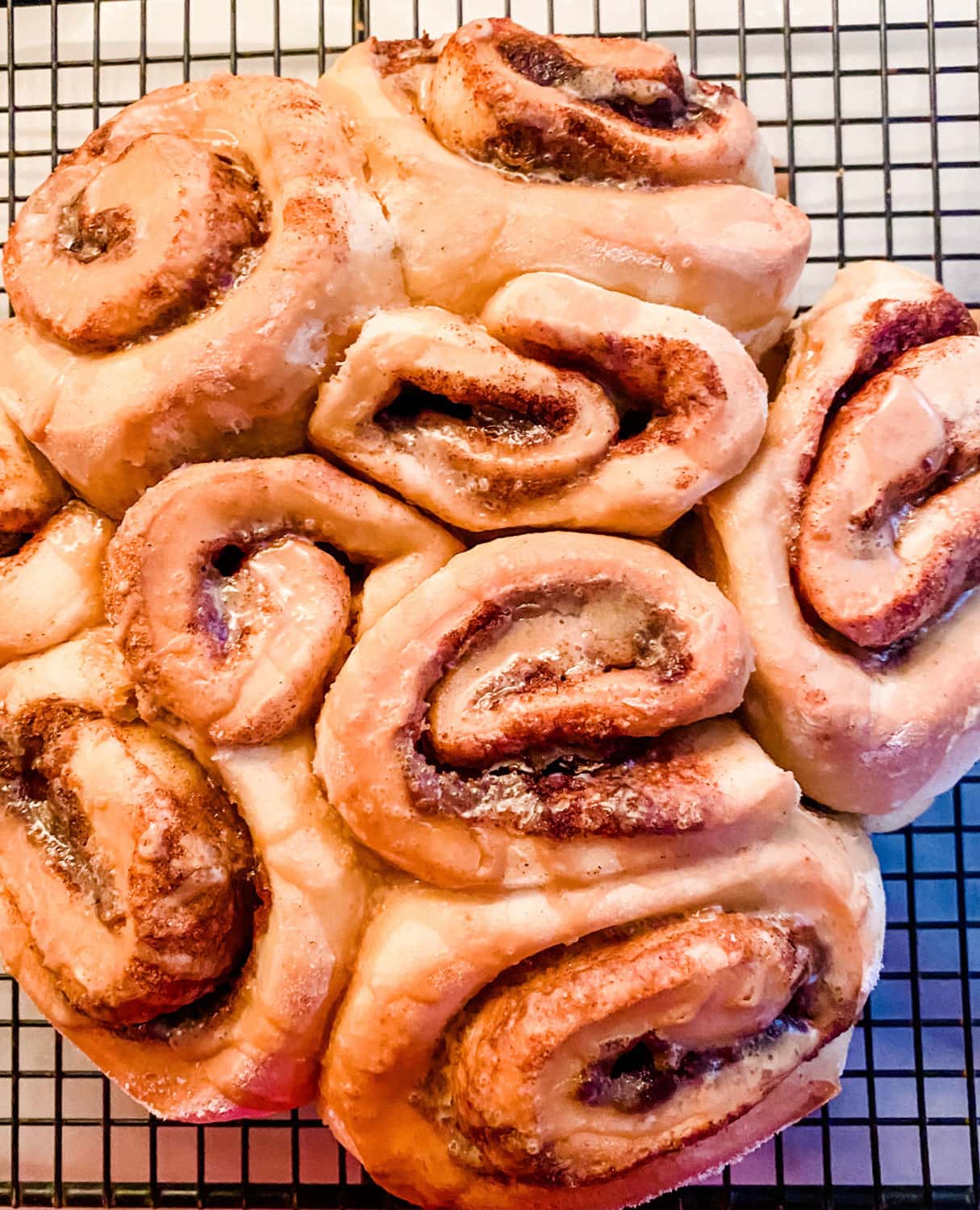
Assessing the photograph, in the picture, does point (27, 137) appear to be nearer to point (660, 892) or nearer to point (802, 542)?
point (802, 542)

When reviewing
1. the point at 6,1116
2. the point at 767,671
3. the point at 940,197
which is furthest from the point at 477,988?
the point at 940,197

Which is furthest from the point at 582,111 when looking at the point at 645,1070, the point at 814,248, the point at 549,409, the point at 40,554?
the point at 645,1070

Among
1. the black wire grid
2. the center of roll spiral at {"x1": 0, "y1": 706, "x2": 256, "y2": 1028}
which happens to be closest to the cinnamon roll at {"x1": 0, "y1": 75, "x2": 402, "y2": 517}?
the center of roll spiral at {"x1": 0, "y1": 706, "x2": 256, "y2": 1028}

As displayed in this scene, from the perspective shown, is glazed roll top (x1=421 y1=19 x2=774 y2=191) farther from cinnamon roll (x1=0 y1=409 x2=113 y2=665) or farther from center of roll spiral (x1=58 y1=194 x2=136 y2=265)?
cinnamon roll (x1=0 y1=409 x2=113 y2=665)

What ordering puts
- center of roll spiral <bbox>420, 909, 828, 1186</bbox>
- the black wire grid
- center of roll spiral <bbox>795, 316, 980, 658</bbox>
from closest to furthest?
1. center of roll spiral <bbox>420, 909, 828, 1186</bbox>
2. center of roll spiral <bbox>795, 316, 980, 658</bbox>
3. the black wire grid

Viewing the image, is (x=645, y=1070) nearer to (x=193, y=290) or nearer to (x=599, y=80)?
(x=193, y=290)

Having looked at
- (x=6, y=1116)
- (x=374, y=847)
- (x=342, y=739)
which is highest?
(x=342, y=739)

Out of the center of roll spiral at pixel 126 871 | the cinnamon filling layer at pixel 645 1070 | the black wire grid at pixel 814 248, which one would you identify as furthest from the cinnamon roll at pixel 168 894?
the black wire grid at pixel 814 248
